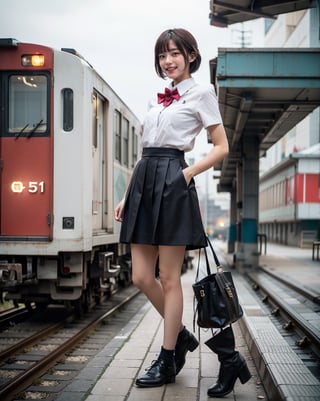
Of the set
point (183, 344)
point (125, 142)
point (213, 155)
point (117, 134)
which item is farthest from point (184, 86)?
point (125, 142)

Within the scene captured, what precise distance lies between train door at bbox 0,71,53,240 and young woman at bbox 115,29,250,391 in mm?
3386

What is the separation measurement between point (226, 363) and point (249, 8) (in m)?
12.9

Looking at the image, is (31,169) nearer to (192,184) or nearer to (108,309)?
(108,309)

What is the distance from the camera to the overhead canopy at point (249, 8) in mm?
14328

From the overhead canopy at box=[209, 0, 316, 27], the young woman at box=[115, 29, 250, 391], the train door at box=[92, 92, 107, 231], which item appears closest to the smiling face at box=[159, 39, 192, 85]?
the young woman at box=[115, 29, 250, 391]

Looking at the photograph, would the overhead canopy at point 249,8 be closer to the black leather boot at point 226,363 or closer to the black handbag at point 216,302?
the black handbag at point 216,302

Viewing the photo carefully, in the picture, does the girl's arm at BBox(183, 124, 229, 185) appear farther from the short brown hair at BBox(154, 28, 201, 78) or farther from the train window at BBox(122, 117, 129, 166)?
the train window at BBox(122, 117, 129, 166)

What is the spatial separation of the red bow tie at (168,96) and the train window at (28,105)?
3565mm

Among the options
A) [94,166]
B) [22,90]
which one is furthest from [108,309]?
[22,90]

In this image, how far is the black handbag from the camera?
143 inches

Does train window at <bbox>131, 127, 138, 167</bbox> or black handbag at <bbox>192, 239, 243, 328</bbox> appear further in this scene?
train window at <bbox>131, 127, 138, 167</bbox>

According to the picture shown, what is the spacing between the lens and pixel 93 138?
7.93 metres

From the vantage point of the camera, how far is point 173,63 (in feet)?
12.6

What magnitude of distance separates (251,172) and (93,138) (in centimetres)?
1251
